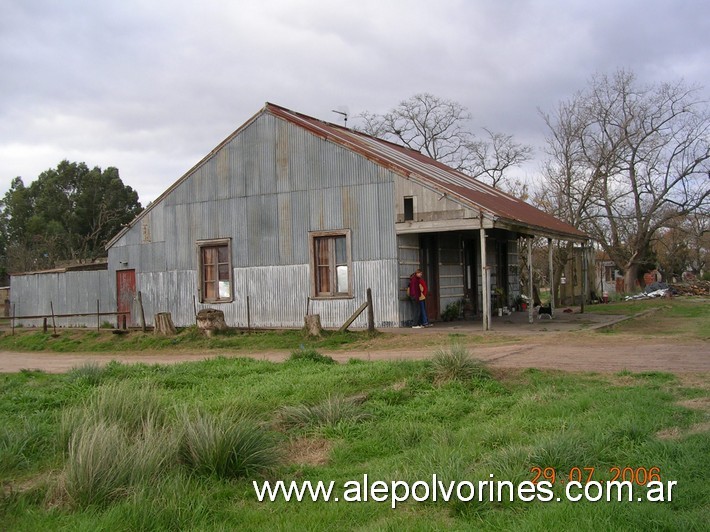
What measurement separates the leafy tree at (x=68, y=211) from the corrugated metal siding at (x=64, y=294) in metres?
17.4

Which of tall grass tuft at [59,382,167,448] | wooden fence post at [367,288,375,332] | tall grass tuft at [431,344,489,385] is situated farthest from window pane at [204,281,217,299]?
tall grass tuft at [59,382,167,448]

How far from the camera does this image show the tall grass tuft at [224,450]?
6.45 metres

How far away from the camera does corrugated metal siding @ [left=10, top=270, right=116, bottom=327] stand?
25.9 meters

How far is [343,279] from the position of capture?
2064cm

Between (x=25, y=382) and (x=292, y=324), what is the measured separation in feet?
34.8

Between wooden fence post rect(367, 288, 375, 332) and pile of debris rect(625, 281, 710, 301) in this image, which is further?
pile of debris rect(625, 281, 710, 301)

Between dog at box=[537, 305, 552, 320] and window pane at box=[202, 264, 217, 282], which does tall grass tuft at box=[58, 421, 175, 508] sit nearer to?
window pane at box=[202, 264, 217, 282]

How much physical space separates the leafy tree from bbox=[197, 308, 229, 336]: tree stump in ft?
92.0

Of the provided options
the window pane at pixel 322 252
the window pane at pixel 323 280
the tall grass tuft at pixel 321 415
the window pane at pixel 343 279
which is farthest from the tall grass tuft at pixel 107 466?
the window pane at pixel 322 252

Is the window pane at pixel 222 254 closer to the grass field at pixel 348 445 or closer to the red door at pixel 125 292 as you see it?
the red door at pixel 125 292

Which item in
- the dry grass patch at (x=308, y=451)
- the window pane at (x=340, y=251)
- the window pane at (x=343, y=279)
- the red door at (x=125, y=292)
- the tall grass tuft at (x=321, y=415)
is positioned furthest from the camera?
the red door at (x=125, y=292)

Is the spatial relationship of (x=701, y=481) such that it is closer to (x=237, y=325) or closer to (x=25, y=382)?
(x=25, y=382)

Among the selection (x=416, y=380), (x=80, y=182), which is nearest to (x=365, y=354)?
(x=416, y=380)

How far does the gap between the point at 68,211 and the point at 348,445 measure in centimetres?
4454
